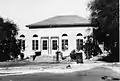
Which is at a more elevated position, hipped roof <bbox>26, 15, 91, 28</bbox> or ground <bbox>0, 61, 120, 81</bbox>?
hipped roof <bbox>26, 15, 91, 28</bbox>

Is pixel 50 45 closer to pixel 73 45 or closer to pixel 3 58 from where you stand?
pixel 73 45

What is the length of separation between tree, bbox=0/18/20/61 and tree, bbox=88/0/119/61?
14.0 m

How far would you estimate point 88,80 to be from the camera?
13406mm

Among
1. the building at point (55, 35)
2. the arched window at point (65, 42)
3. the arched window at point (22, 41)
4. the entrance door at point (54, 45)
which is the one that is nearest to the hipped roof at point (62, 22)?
the building at point (55, 35)

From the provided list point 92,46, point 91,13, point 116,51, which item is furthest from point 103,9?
point 92,46

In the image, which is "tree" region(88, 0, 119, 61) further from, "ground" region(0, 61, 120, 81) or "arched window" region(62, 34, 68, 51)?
"arched window" region(62, 34, 68, 51)

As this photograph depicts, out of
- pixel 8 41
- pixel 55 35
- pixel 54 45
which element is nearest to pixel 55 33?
pixel 55 35

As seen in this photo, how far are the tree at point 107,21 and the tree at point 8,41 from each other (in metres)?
14.0

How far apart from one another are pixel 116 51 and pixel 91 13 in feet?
17.5

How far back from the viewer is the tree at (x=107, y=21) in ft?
98.4

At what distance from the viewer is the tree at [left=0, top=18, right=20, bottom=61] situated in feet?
138

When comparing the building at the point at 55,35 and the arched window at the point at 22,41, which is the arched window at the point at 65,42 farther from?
the arched window at the point at 22,41

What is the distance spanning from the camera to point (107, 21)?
30812 mm

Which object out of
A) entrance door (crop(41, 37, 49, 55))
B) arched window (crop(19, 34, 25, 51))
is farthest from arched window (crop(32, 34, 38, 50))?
arched window (crop(19, 34, 25, 51))
